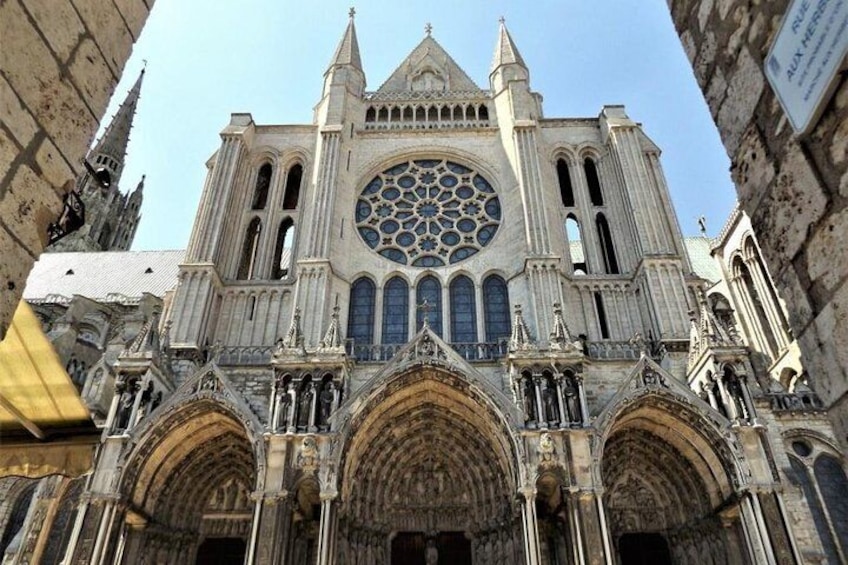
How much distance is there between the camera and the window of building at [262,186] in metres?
18.4

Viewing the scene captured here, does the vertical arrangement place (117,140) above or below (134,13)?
above

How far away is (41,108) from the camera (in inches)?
102

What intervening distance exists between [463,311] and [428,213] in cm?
383

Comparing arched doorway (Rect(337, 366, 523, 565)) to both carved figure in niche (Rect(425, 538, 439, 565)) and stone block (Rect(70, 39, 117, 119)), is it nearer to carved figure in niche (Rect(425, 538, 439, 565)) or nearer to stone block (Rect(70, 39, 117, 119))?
carved figure in niche (Rect(425, 538, 439, 565))

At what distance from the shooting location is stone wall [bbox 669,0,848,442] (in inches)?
90.0

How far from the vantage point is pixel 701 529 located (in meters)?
11.4

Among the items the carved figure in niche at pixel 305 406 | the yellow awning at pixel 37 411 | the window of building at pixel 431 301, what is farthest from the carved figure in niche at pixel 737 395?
the yellow awning at pixel 37 411

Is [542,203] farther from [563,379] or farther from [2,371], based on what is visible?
[2,371]

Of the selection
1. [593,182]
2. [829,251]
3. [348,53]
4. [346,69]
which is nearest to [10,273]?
[829,251]

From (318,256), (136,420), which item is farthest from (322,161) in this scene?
(136,420)

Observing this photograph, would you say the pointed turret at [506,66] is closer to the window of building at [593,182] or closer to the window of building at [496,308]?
the window of building at [593,182]

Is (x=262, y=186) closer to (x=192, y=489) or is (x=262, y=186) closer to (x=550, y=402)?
(x=192, y=489)

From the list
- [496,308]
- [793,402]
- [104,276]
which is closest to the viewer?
[793,402]

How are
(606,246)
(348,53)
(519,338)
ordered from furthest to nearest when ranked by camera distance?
(348,53), (606,246), (519,338)
